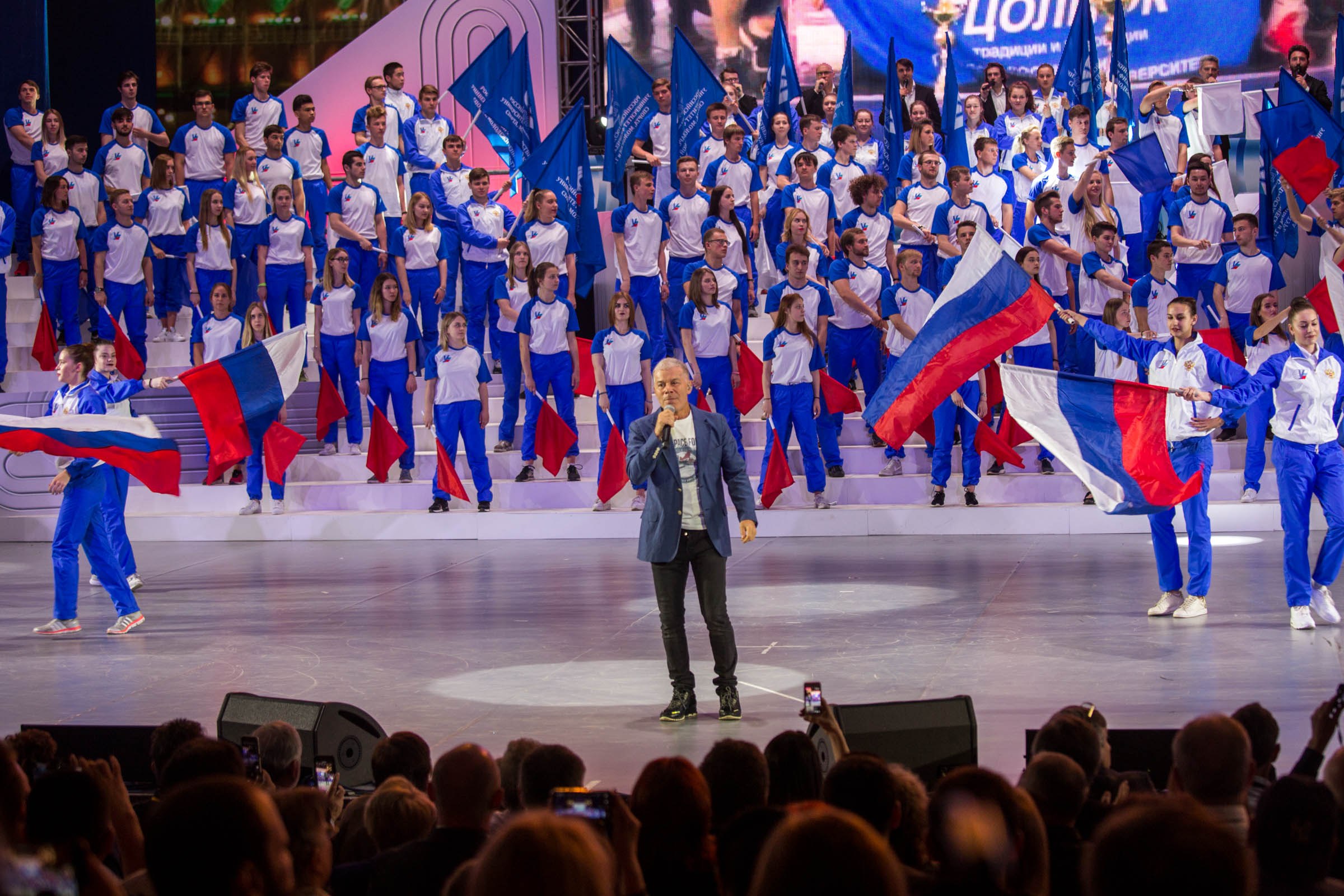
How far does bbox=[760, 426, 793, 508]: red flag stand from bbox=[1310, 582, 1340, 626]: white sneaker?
6084 millimetres

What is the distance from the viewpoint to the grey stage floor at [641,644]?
7418mm

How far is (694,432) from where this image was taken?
25.0ft

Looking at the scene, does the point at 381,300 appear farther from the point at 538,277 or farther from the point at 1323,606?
the point at 1323,606

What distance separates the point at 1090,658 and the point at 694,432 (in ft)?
9.05

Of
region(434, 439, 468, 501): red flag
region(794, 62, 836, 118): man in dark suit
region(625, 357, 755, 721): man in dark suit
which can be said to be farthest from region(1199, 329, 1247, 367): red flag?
region(625, 357, 755, 721): man in dark suit

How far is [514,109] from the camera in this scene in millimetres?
18266

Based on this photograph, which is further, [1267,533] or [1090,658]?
[1267,533]

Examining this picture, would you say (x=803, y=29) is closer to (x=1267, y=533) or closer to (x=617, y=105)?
(x=617, y=105)

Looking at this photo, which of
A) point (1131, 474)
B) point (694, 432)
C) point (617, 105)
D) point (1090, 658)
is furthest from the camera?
point (617, 105)

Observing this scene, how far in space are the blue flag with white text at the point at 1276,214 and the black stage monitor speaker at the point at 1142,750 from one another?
13.4 metres

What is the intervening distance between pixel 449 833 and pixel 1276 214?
51.6 ft

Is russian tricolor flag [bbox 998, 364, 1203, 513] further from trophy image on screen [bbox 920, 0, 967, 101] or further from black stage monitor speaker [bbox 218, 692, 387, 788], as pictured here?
trophy image on screen [bbox 920, 0, 967, 101]

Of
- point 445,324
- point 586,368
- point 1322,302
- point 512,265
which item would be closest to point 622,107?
point 512,265

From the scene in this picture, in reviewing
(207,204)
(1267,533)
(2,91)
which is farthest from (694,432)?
(2,91)
